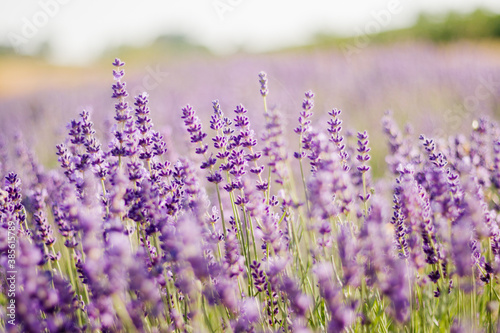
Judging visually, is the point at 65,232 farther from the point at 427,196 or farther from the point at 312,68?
the point at 312,68

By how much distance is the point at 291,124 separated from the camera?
7230 mm

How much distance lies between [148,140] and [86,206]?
0.49 m

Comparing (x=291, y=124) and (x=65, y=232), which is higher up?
(x=291, y=124)

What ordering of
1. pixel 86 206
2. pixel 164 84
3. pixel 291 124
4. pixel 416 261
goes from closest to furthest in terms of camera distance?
pixel 416 261 < pixel 86 206 < pixel 291 124 < pixel 164 84

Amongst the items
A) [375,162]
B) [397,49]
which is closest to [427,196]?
[375,162]

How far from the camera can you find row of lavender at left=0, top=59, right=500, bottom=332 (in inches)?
51.0

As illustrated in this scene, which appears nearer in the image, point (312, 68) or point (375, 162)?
point (375, 162)

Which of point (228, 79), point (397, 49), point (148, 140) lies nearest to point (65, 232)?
point (148, 140)

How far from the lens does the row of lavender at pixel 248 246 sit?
129cm

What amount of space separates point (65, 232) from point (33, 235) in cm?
41

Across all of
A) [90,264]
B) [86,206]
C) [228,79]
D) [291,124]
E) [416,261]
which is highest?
[228,79]

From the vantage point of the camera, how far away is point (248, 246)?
1.91 m

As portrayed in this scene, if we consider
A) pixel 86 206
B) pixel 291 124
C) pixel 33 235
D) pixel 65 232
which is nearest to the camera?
pixel 86 206

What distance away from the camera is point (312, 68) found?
10164 mm
